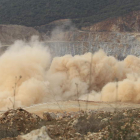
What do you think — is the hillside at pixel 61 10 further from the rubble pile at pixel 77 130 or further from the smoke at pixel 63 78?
the rubble pile at pixel 77 130

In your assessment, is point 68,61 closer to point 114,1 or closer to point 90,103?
point 90,103

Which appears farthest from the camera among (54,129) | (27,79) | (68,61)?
(68,61)

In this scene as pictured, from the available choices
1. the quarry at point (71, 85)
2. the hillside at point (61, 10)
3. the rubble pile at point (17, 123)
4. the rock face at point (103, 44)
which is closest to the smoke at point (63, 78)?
the quarry at point (71, 85)

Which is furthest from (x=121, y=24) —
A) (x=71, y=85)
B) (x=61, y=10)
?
(x=71, y=85)

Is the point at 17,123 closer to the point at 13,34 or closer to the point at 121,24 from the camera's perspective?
the point at 13,34

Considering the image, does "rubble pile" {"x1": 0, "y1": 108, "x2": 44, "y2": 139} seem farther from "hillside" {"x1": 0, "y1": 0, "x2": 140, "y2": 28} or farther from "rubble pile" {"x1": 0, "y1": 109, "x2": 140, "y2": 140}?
"hillside" {"x1": 0, "y1": 0, "x2": 140, "y2": 28}

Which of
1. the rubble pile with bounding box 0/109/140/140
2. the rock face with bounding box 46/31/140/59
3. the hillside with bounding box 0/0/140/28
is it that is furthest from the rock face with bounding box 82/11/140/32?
the rubble pile with bounding box 0/109/140/140

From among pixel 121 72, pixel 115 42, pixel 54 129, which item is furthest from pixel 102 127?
pixel 115 42
